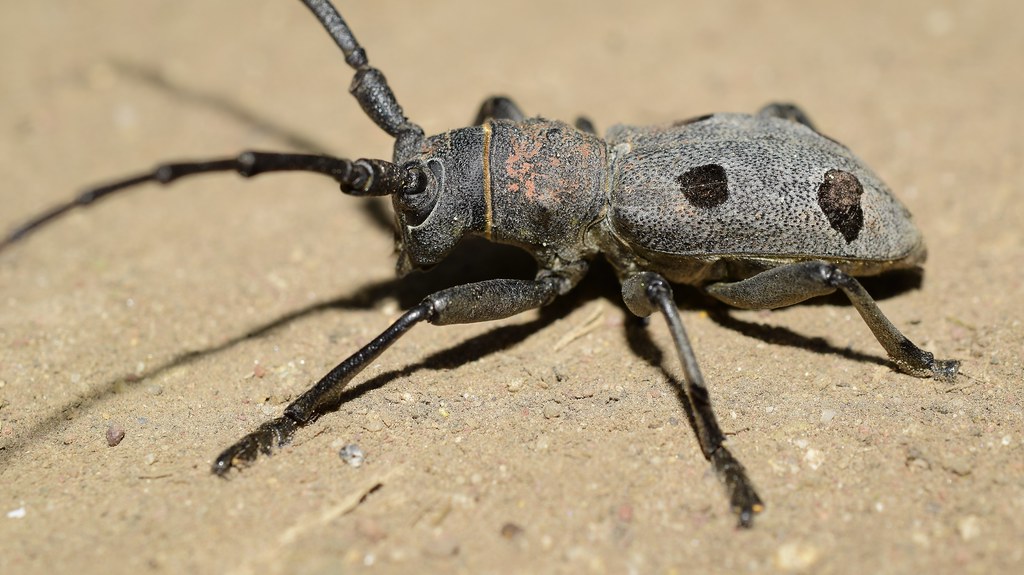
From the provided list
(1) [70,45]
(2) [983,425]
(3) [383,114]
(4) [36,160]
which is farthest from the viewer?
(1) [70,45]

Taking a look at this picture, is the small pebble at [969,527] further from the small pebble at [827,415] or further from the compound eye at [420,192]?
the compound eye at [420,192]

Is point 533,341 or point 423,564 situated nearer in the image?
point 423,564

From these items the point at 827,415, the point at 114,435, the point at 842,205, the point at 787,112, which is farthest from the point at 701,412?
the point at 114,435

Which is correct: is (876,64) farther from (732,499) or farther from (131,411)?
(131,411)

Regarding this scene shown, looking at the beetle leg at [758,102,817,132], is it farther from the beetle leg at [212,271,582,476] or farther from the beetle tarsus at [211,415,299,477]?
the beetle tarsus at [211,415,299,477]

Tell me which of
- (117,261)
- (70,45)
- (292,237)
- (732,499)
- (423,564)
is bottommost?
(732,499)

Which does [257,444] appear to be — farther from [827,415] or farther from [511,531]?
[827,415]

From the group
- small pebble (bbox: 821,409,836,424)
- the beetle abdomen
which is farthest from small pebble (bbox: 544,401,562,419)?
small pebble (bbox: 821,409,836,424)

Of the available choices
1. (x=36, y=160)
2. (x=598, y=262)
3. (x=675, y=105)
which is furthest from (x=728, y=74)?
(x=36, y=160)

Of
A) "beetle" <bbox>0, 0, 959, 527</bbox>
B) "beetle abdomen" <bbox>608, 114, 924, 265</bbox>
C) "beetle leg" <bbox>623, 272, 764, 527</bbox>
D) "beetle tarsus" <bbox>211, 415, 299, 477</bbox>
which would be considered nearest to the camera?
"beetle leg" <bbox>623, 272, 764, 527</bbox>
